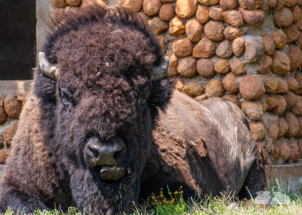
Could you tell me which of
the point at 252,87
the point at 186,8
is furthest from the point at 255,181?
the point at 186,8

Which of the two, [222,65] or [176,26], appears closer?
[222,65]

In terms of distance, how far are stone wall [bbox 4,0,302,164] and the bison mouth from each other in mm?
2882

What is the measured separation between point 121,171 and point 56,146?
0.74m

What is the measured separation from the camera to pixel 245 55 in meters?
4.90

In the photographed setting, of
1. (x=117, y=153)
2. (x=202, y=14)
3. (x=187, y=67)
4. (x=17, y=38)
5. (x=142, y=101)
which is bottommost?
(x=117, y=153)

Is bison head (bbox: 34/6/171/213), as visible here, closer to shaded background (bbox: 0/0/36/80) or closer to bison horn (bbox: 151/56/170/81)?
bison horn (bbox: 151/56/170/81)

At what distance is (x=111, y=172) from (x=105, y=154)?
197 mm

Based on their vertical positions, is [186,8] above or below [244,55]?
above

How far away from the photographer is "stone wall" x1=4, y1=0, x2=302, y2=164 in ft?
16.0

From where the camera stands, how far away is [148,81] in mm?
3018

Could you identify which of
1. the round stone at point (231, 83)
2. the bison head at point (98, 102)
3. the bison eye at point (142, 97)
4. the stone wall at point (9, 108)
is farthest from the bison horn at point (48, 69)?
the round stone at point (231, 83)

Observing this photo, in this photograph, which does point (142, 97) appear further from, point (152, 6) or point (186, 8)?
point (152, 6)


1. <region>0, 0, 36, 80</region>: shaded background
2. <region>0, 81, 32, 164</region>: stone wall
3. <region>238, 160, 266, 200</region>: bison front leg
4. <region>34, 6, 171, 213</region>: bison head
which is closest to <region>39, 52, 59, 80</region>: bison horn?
<region>34, 6, 171, 213</region>: bison head

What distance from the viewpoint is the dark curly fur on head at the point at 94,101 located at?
260 cm
